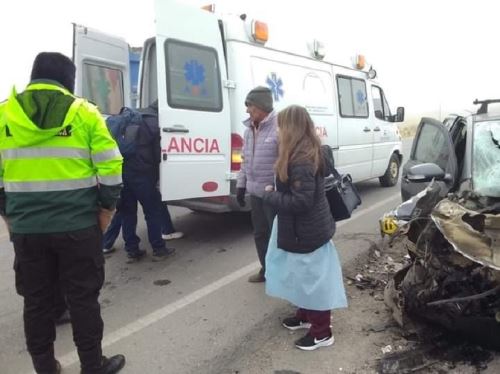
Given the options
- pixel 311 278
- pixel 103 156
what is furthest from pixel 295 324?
pixel 103 156

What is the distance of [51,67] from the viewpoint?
8.91 ft

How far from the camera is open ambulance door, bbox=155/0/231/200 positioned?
4.77 metres

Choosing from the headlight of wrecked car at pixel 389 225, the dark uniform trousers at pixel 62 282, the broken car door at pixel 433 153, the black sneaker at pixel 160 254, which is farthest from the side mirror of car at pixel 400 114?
the dark uniform trousers at pixel 62 282

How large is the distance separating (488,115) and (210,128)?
2.66 metres

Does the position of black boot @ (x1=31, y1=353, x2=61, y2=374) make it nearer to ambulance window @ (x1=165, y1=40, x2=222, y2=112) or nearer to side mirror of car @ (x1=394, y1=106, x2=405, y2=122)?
ambulance window @ (x1=165, y1=40, x2=222, y2=112)

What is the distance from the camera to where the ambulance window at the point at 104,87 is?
5.84 metres

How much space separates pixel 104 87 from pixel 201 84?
5.28 feet

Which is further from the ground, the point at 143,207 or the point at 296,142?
the point at 296,142

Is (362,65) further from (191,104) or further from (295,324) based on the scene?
(295,324)

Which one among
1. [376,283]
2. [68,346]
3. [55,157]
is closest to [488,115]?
[376,283]

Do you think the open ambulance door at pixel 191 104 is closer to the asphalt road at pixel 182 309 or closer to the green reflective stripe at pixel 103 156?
the asphalt road at pixel 182 309

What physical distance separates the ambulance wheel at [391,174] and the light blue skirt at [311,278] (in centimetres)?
651

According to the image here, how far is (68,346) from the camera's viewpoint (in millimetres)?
3473

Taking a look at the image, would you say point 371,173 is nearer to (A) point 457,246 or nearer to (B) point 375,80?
(B) point 375,80
